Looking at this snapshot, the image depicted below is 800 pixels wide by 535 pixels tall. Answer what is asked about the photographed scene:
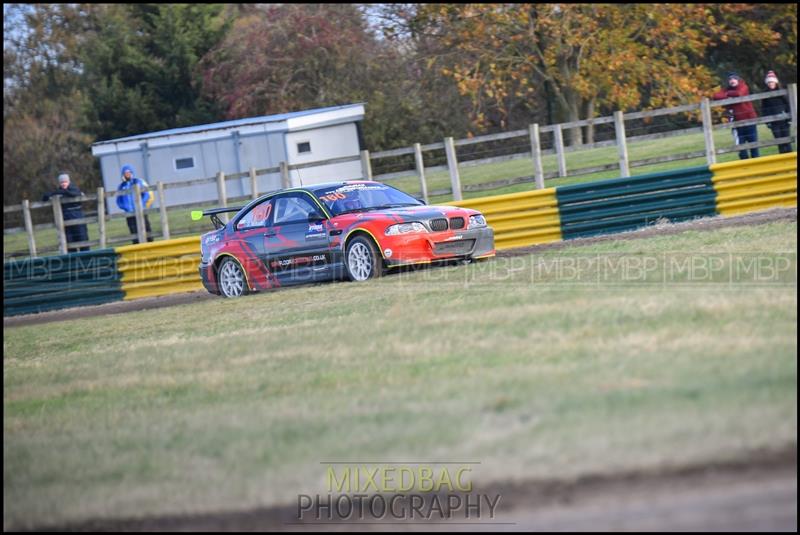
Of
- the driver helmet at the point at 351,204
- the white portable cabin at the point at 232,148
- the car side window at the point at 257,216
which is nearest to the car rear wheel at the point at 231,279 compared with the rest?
the car side window at the point at 257,216

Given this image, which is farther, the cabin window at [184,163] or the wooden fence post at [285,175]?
the cabin window at [184,163]

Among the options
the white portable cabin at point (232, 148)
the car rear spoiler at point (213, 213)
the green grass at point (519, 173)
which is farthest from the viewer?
the white portable cabin at point (232, 148)

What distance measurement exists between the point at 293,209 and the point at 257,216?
0.60m

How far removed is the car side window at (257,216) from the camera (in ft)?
49.5

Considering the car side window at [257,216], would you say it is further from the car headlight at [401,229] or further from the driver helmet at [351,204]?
the car headlight at [401,229]

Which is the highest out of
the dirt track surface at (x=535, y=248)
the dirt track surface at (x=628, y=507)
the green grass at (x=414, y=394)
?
the dirt track surface at (x=535, y=248)

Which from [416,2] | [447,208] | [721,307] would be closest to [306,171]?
[416,2]

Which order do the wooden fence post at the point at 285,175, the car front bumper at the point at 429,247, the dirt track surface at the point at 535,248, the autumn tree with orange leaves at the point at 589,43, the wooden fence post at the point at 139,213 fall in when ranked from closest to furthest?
the car front bumper at the point at 429,247 → the dirt track surface at the point at 535,248 → the wooden fence post at the point at 285,175 → the wooden fence post at the point at 139,213 → the autumn tree with orange leaves at the point at 589,43

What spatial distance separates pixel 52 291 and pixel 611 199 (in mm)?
8806

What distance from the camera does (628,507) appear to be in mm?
4926

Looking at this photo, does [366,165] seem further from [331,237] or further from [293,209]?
[331,237]

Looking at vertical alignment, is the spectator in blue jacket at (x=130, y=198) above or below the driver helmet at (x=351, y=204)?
above

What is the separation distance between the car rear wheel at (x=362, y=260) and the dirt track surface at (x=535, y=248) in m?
2.44

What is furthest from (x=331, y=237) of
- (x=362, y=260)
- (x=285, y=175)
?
(x=285, y=175)
